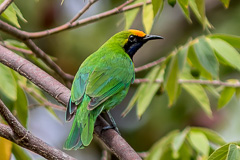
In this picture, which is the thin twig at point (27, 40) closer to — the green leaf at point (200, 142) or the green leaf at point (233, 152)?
the green leaf at point (200, 142)

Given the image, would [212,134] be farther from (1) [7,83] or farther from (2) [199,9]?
(1) [7,83]

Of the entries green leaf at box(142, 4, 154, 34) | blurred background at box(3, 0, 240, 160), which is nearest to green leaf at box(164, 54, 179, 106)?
green leaf at box(142, 4, 154, 34)

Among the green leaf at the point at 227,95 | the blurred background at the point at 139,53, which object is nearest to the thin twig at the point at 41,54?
the green leaf at the point at 227,95

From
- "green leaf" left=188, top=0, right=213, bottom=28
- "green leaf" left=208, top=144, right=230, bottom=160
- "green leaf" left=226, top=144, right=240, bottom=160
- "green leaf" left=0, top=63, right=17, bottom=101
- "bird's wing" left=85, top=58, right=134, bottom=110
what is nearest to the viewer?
"green leaf" left=226, top=144, right=240, bottom=160

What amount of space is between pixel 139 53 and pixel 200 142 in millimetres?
3834

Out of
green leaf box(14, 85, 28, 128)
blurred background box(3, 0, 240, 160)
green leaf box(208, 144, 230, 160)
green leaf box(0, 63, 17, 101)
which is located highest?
green leaf box(0, 63, 17, 101)

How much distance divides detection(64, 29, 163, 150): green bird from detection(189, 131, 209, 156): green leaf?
675 millimetres

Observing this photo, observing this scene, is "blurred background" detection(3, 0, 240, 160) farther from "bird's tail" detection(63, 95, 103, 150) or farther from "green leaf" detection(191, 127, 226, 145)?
"bird's tail" detection(63, 95, 103, 150)

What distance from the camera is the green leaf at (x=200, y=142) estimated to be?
12.6ft

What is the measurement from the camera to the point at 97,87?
3.71 m

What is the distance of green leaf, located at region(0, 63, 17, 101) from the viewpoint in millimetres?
3084

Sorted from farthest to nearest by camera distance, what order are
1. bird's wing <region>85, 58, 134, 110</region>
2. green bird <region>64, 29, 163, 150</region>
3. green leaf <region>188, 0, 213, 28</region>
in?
bird's wing <region>85, 58, 134, 110</region>
green bird <region>64, 29, 163, 150</region>
green leaf <region>188, 0, 213, 28</region>

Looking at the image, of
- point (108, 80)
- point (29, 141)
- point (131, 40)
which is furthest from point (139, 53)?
point (29, 141)

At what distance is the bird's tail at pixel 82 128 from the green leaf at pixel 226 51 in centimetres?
97
